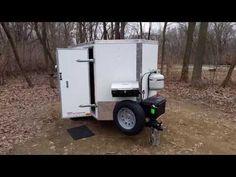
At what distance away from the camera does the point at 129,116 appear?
166 inches

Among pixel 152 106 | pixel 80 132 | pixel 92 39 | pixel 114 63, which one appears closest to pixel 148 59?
pixel 114 63

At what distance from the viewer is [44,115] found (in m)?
6.17

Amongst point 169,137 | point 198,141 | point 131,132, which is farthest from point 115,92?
point 198,141

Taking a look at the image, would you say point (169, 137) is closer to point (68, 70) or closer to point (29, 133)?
point (68, 70)

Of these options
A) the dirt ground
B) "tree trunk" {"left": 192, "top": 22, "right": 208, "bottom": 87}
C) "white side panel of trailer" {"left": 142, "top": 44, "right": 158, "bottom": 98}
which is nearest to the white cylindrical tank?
"white side panel of trailer" {"left": 142, "top": 44, "right": 158, "bottom": 98}

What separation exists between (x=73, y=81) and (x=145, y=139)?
208cm

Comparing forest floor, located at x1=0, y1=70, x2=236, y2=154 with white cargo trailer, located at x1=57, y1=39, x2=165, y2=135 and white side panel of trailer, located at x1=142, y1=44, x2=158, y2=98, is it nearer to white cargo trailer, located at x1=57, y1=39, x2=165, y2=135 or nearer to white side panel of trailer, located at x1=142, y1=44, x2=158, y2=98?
white cargo trailer, located at x1=57, y1=39, x2=165, y2=135

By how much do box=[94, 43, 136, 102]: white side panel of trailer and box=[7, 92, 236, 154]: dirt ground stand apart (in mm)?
999

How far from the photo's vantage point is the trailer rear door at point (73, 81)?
4609 mm

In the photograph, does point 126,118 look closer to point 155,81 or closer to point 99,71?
point 155,81

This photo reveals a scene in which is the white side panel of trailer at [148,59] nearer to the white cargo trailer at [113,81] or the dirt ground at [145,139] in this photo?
the white cargo trailer at [113,81]

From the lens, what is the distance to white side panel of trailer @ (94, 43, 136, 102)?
4.27 metres
